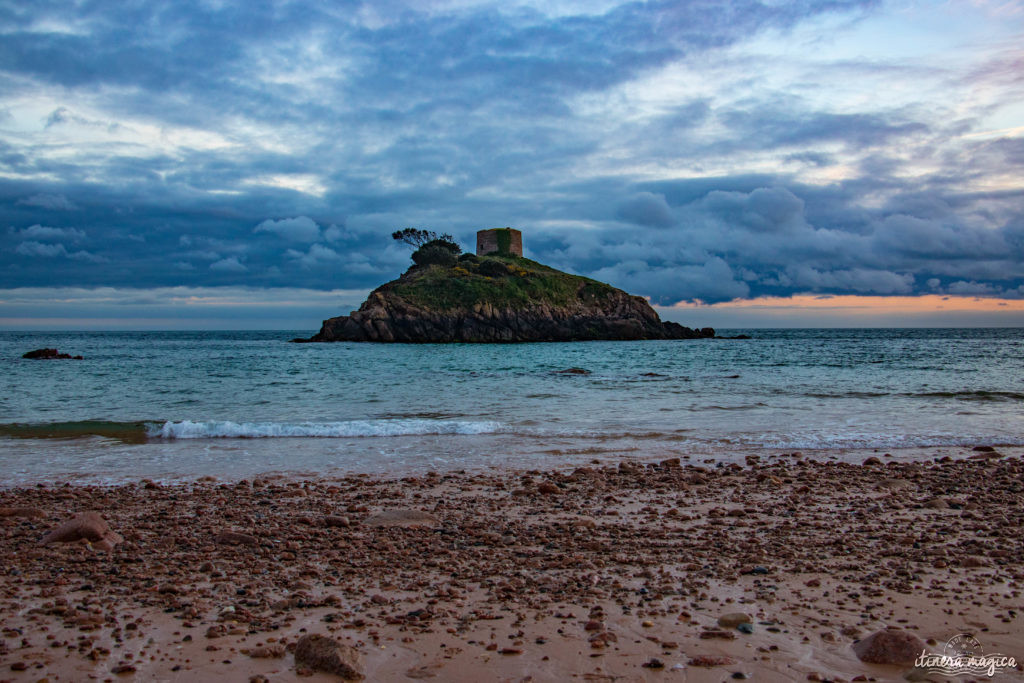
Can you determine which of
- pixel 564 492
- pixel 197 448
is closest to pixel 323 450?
pixel 197 448

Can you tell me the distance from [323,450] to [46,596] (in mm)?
6783

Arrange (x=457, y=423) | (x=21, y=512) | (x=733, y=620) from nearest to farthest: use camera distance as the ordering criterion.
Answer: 1. (x=733, y=620)
2. (x=21, y=512)
3. (x=457, y=423)

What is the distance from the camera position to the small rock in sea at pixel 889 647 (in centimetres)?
355

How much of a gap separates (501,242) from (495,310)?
3407 cm

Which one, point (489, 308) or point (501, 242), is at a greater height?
point (501, 242)

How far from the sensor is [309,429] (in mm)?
13266

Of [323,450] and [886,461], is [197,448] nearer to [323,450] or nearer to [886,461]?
[323,450]

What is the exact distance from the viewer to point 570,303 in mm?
97875

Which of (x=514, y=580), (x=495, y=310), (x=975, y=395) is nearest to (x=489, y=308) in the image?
(x=495, y=310)

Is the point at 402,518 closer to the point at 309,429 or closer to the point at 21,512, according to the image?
the point at 21,512

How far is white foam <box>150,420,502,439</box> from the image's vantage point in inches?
510

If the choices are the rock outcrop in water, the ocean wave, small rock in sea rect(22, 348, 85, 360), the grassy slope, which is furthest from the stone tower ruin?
the ocean wave

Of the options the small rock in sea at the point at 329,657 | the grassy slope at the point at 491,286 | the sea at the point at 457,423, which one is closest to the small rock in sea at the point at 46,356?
the sea at the point at 457,423

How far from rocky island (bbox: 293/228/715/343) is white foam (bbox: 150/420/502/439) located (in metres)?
68.5
